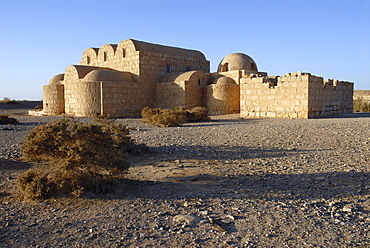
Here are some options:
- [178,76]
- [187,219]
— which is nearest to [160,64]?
[178,76]

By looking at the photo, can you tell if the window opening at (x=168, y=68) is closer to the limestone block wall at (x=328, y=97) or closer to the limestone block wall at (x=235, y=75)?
the limestone block wall at (x=235, y=75)

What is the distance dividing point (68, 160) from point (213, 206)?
194 centimetres

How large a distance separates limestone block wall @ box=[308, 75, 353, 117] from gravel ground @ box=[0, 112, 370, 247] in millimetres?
8529

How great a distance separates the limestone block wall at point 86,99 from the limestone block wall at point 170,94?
401 cm

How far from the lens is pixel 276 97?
1541cm

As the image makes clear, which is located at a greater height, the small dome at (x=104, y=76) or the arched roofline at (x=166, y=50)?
the arched roofline at (x=166, y=50)

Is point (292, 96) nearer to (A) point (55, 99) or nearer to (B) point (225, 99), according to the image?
(B) point (225, 99)

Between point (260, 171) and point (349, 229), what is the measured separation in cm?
227

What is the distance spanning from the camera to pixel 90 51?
23266 mm

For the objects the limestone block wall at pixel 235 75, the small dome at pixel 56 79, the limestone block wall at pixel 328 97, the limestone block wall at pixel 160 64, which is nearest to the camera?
the limestone block wall at pixel 328 97

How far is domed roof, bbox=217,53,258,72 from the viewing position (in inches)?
807

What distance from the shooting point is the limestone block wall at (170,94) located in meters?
18.7

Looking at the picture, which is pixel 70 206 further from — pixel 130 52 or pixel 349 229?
pixel 130 52

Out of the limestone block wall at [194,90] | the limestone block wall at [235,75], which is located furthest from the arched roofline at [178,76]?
the limestone block wall at [235,75]
